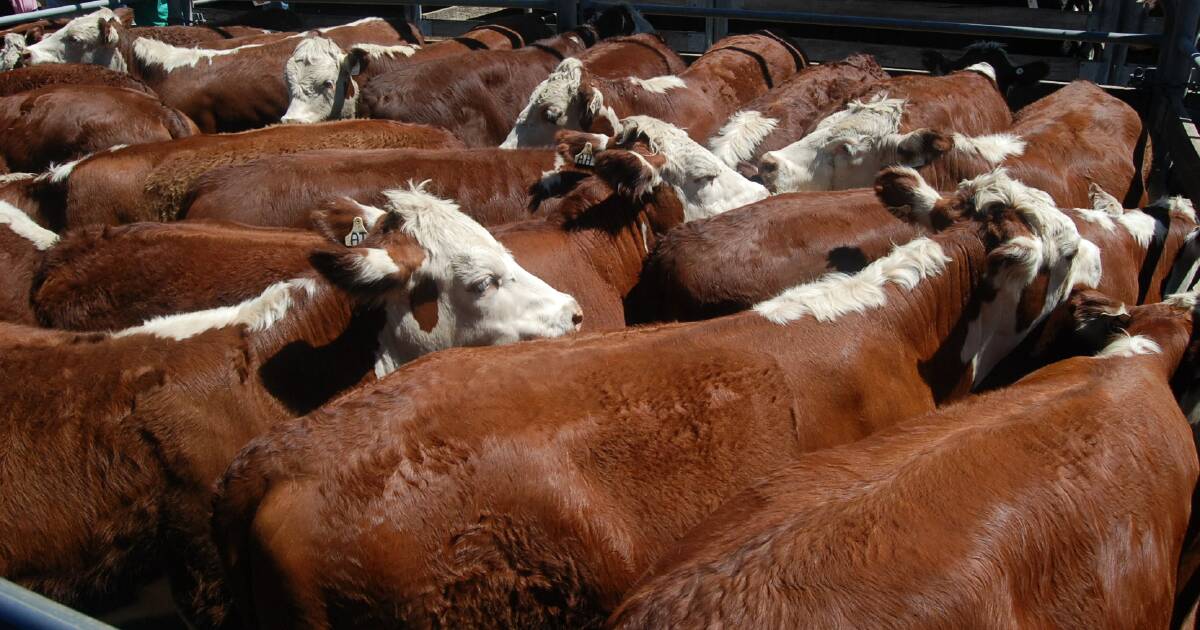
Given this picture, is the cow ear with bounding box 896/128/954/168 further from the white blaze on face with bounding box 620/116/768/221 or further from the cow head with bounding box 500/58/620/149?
the cow head with bounding box 500/58/620/149

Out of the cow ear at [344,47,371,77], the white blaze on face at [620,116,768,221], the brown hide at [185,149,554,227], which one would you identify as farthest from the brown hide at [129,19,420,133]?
the white blaze on face at [620,116,768,221]

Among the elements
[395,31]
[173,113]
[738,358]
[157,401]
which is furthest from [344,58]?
[738,358]

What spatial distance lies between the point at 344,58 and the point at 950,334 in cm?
579

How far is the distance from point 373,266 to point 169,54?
241 inches

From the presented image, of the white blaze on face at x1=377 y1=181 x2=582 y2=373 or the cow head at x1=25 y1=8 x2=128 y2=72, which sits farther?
the cow head at x1=25 y1=8 x2=128 y2=72

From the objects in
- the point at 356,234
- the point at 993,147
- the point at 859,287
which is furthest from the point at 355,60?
the point at 859,287

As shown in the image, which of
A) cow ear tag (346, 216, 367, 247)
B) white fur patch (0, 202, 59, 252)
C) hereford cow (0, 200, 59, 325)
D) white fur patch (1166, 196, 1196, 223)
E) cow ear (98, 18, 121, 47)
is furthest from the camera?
cow ear (98, 18, 121, 47)

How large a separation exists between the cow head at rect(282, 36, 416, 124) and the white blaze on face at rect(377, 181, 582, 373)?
4372mm

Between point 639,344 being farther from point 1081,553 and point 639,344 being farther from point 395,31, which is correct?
point 395,31

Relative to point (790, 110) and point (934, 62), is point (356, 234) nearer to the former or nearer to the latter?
point (790, 110)

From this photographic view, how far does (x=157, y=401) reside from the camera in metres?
3.22

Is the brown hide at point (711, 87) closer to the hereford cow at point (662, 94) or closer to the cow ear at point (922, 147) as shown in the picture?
the hereford cow at point (662, 94)

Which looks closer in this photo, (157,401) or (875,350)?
(157,401)

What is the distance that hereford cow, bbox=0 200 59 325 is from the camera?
440 cm
